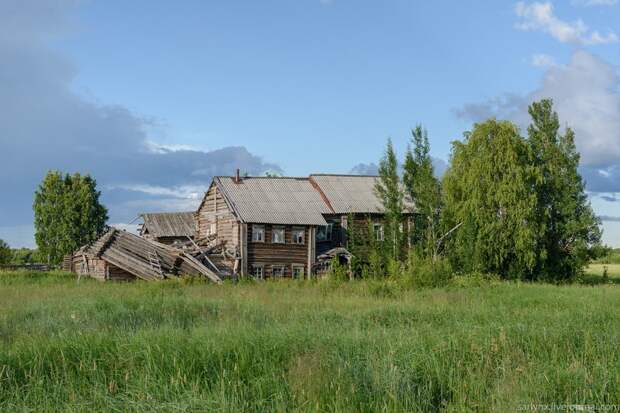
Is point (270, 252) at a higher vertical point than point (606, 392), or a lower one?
higher

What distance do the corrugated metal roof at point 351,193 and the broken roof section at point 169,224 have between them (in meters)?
11.1

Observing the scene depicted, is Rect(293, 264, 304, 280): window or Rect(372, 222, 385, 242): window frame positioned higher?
Rect(372, 222, 385, 242): window frame

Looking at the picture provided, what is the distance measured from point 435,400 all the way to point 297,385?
5.40 ft

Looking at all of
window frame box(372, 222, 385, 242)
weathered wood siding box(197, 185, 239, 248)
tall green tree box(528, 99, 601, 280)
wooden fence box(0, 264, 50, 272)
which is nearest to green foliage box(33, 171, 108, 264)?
wooden fence box(0, 264, 50, 272)

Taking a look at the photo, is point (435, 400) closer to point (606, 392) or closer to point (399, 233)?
point (606, 392)

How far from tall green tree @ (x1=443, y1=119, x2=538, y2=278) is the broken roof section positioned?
64.9 ft

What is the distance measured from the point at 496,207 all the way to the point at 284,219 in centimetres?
1300

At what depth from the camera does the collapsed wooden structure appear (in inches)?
1387

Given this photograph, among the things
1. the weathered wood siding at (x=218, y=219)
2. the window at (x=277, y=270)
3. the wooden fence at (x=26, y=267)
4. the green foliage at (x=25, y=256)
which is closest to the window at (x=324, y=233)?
the window at (x=277, y=270)

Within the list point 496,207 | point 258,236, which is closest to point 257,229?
point 258,236

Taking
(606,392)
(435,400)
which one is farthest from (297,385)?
(606,392)

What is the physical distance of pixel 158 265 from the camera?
35.2 m

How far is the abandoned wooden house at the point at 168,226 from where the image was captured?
47688 millimetres

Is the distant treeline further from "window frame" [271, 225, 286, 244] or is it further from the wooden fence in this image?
"window frame" [271, 225, 286, 244]
